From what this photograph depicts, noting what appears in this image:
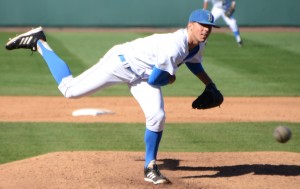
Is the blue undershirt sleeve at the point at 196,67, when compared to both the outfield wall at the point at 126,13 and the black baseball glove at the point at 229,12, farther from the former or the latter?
the outfield wall at the point at 126,13

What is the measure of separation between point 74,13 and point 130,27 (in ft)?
5.94

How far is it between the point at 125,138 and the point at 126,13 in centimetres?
1536

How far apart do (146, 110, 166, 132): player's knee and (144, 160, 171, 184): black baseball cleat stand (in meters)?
0.30

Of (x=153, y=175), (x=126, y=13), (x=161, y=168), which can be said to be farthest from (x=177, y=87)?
(x=126, y=13)

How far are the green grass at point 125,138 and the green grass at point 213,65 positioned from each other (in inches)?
115

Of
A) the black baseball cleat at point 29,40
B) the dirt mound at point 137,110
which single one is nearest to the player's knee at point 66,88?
the black baseball cleat at point 29,40

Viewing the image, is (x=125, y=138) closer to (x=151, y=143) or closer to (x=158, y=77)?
(x=151, y=143)

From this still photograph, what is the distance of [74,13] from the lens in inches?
964

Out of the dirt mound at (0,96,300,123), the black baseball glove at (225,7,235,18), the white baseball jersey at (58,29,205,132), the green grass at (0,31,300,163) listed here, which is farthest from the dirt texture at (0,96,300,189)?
the black baseball glove at (225,7,235,18)

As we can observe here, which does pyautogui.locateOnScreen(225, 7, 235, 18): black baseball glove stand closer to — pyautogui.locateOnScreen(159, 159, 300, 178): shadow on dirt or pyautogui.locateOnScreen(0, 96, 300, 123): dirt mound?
pyautogui.locateOnScreen(0, 96, 300, 123): dirt mound

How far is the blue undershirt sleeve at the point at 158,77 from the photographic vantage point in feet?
22.5

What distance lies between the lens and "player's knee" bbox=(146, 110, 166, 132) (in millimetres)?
7051

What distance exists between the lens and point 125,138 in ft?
31.7

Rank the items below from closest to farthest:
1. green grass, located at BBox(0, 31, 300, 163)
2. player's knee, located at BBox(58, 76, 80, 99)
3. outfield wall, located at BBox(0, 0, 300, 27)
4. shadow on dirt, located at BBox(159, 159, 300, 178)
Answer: player's knee, located at BBox(58, 76, 80, 99) → shadow on dirt, located at BBox(159, 159, 300, 178) → green grass, located at BBox(0, 31, 300, 163) → outfield wall, located at BBox(0, 0, 300, 27)
